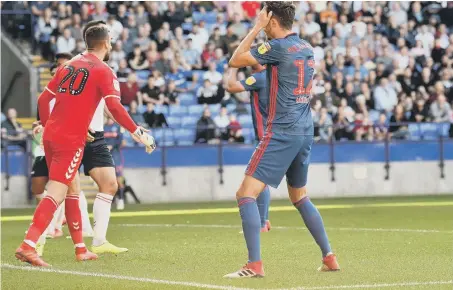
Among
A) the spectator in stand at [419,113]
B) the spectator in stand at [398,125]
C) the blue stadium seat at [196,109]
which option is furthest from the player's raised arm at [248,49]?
the spectator in stand at [419,113]

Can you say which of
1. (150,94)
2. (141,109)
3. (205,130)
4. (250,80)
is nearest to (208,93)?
(150,94)

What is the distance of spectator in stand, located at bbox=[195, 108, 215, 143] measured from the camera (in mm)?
25203

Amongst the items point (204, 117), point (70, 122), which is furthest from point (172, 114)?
point (70, 122)

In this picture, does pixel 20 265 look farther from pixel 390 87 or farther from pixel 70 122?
pixel 390 87

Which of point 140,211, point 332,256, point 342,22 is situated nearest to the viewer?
point 332,256

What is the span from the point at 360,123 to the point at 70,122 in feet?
51.5

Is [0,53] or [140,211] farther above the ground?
[0,53]

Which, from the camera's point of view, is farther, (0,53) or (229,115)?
(0,53)

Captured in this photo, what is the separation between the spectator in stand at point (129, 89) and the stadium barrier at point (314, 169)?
1.17 meters

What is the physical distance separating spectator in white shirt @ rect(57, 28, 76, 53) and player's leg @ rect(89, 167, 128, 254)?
14573 mm

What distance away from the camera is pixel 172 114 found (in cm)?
2616

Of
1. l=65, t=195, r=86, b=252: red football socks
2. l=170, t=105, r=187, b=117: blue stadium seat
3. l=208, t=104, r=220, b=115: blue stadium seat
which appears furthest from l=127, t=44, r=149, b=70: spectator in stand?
l=65, t=195, r=86, b=252: red football socks

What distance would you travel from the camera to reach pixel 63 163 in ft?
36.1

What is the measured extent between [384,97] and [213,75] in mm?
3853
